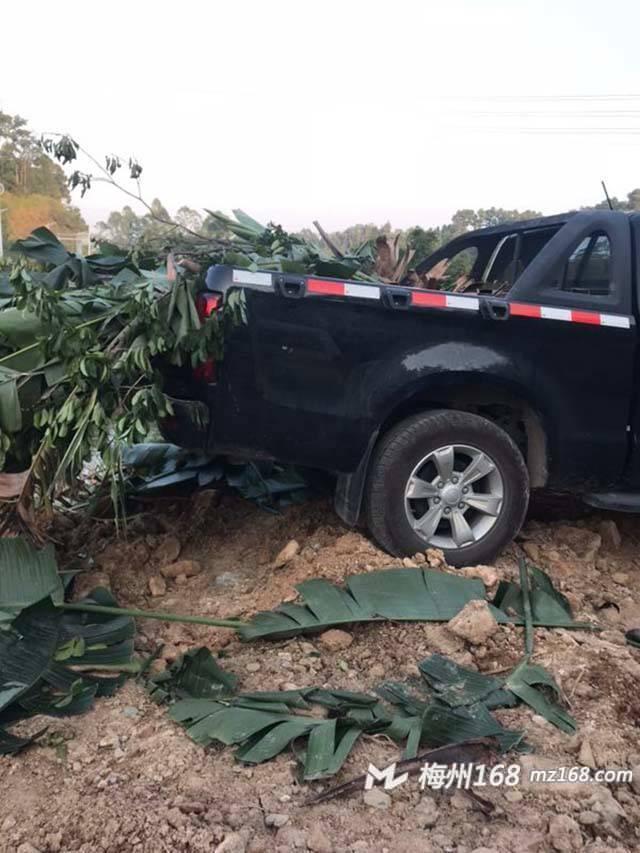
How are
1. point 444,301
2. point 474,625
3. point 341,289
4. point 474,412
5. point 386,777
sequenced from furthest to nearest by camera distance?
point 474,412 → point 444,301 → point 341,289 → point 474,625 → point 386,777

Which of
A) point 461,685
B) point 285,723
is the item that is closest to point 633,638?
point 461,685

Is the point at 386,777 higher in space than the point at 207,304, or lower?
lower

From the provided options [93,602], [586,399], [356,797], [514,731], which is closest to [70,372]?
[93,602]

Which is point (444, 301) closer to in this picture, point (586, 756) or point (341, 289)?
point (341, 289)

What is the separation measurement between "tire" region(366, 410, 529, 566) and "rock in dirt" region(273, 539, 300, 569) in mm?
412

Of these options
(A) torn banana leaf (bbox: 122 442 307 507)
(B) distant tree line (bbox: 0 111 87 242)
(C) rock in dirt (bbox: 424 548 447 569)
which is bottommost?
(C) rock in dirt (bbox: 424 548 447 569)

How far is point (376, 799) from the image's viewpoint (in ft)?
8.27

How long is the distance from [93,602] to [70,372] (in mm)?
1014

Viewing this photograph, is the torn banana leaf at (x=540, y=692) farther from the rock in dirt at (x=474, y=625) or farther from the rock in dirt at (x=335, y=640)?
the rock in dirt at (x=335, y=640)

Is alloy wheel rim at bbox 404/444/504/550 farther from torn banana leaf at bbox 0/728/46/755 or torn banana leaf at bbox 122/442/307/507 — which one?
Result: torn banana leaf at bbox 0/728/46/755

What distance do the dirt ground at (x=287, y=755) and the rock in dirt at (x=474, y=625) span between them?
5 cm

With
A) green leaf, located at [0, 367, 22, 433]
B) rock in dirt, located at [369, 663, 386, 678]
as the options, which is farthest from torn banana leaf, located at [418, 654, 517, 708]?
green leaf, located at [0, 367, 22, 433]

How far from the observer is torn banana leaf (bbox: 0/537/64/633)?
344cm

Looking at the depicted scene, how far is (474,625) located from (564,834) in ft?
3.66
